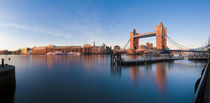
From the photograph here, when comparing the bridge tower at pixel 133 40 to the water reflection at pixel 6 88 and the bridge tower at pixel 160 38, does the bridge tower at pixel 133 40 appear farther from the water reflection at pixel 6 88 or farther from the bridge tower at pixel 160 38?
the water reflection at pixel 6 88

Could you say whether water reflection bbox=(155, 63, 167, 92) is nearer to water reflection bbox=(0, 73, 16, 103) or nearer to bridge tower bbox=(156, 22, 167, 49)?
water reflection bbox=(0, 73, 16, 103)

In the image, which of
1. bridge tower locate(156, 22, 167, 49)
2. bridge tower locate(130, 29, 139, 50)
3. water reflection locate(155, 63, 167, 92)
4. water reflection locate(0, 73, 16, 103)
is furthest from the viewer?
bridge tower locate(130, 29, 139, 50)

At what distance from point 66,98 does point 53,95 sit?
135cm

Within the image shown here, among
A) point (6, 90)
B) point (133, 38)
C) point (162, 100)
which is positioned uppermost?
point (133, 38)

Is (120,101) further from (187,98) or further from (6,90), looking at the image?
(6,90)

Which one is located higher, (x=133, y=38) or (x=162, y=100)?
(x=133, y=38)

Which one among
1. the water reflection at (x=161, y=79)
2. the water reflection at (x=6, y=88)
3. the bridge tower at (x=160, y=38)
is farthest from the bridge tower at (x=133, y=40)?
the water reflection at (x=6, y=88)

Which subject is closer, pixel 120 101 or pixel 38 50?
pixel 120 101

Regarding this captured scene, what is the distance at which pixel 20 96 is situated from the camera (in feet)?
25.7

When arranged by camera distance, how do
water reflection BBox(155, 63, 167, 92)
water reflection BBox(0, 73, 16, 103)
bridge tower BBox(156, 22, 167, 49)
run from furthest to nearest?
bridge tower BBox(156, 22, 167, 49) → water reflection BBox(155, 63, 167, 92) → water reflection BBox(0, 73, 16, 103)

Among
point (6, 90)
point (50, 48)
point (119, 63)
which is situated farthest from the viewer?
point (50, 48)

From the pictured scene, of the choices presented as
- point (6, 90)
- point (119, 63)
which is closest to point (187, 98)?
point (6, 90)

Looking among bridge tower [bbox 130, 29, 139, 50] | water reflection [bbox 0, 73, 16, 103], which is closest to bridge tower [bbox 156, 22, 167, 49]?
bridge tower [bbox 130, 29, 139, 50]

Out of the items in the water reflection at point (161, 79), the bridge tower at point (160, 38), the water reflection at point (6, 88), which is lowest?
the water reflection at point (161, 79)
